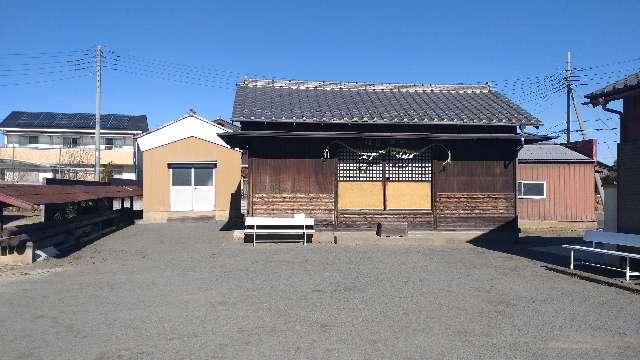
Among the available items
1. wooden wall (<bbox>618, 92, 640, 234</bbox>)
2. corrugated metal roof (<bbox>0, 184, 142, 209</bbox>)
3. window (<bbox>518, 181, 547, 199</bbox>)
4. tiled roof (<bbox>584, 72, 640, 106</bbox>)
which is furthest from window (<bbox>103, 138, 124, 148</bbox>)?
wooden wall (<bbox>618, 92, 640, 234</bbox>)

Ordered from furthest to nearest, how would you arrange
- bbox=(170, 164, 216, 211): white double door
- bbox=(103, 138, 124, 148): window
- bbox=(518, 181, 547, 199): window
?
bbox=(103, 138, 124, 148): window
bbox=(170, 164, 216, 211): white double door
bbox=(518, 181, 547, 199): window

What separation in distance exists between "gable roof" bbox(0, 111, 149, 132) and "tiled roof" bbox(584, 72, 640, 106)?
110 ft

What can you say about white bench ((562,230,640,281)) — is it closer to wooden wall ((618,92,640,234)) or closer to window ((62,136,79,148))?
wooden wall ((618,92,640,234))

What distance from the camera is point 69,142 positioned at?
36938mm

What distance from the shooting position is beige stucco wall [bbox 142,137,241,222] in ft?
66.5

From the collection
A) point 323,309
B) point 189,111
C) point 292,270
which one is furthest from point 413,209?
point 189,111

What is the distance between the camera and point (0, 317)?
574 cm

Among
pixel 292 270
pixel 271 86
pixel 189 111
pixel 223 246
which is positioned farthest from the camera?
pixel 189 111

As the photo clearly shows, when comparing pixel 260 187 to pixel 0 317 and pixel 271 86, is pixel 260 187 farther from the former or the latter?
pixel 0 317

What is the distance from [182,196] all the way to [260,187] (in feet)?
26.8

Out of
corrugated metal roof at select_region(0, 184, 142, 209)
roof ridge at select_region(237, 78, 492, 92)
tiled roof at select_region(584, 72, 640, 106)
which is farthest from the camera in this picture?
roof ridge at select_region(237, 78, 492, 92)

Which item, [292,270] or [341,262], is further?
[341,262]

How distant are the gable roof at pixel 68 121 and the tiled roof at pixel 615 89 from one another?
33.5 meters

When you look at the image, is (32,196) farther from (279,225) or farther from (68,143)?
(68,143)
